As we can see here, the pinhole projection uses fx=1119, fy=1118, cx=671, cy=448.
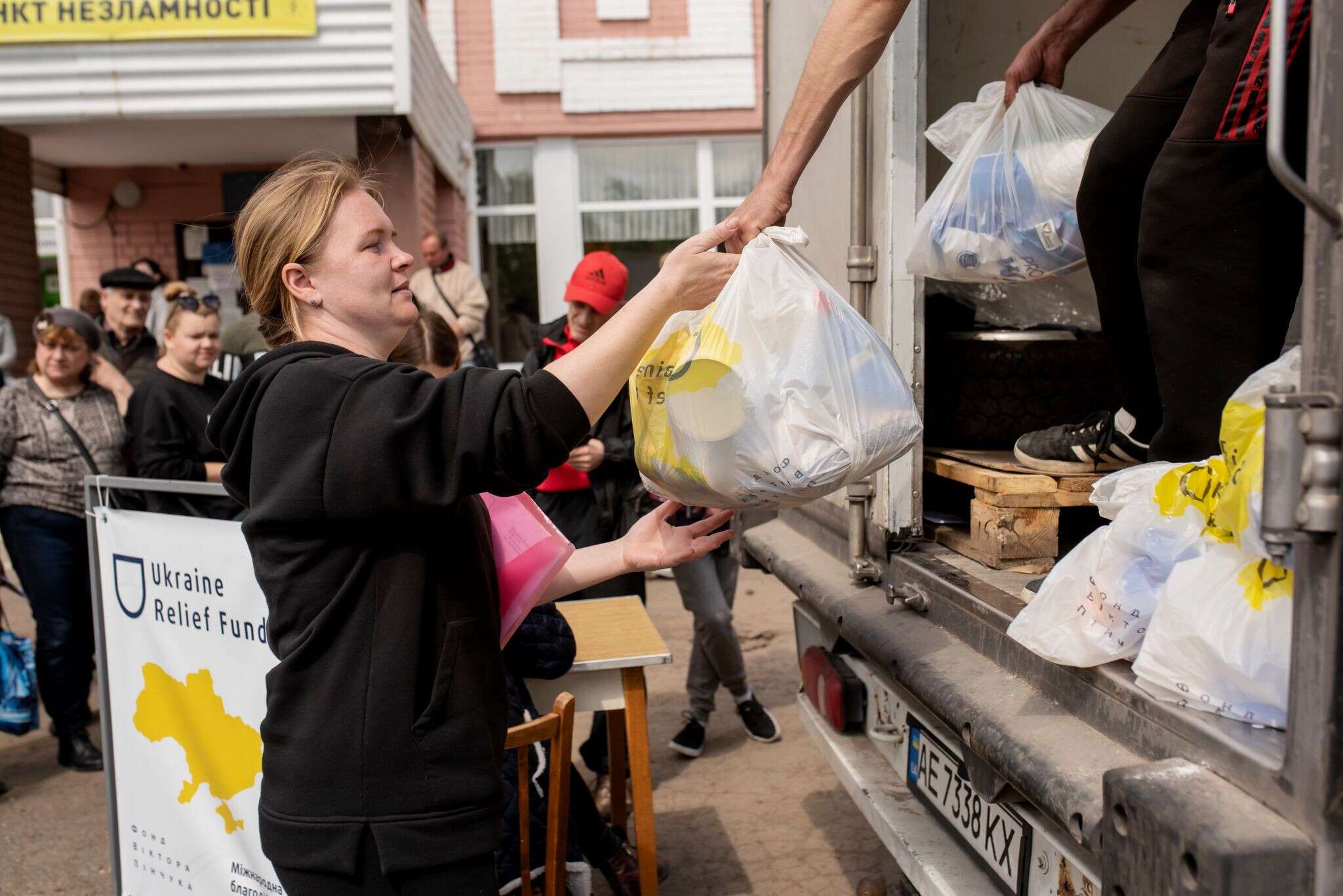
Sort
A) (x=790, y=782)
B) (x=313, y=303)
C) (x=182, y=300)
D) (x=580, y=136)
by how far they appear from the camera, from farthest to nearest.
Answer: (x=580, y=136) → (x=182, y=300) → (x=790, y=782) → (x=313, y=303)

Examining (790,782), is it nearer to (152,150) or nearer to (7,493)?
(7,493)

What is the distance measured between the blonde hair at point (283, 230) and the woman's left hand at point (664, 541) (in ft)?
2.43

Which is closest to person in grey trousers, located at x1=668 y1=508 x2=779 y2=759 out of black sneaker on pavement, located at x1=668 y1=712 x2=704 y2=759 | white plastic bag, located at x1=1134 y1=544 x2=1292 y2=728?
black sneaker on pavement, located at x1=668 y1=712 x2=704 y2=759

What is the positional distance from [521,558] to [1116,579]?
0.98 m

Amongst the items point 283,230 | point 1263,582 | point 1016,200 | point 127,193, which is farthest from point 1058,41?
point 127,193

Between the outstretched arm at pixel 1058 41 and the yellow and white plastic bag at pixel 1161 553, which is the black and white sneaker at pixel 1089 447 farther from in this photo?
the outstretched arm at pixel 1058 41

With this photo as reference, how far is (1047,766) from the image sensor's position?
1.60m

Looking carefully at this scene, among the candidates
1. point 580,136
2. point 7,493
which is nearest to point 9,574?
point 7,493

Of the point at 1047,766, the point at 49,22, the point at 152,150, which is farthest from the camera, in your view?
the point at 152,150

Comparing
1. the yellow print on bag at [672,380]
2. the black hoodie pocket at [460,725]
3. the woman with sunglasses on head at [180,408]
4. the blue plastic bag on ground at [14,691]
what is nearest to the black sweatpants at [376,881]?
the black hoodie pocket at [460,725]

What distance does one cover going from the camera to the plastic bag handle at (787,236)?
194 cm

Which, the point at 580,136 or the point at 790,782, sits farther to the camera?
the point at 580,136

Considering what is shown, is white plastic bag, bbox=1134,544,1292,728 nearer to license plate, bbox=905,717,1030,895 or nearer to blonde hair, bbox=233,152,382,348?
license plate, bbox=905,717,1030,895

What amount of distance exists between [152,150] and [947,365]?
8600 mm
